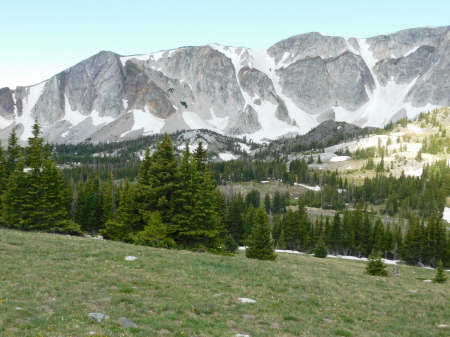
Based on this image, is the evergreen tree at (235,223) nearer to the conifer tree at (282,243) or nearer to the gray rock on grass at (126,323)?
the conifer tree at (282,243)

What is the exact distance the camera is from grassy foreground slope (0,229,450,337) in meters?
13.0

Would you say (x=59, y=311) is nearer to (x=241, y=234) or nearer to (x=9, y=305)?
(x=9, y=305)

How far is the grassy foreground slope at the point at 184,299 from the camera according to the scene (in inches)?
510

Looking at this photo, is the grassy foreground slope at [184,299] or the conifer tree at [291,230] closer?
the grassy foreground slope at [184,299]

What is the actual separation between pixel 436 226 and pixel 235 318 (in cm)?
8223

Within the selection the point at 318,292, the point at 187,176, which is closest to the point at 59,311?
the point at 318,292

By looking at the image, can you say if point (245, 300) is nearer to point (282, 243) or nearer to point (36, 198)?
point (36, 198)

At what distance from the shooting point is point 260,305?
16.9 m

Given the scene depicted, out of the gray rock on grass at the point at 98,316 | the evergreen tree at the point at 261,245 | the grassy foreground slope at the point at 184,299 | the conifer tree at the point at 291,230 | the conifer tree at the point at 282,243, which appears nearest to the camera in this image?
the gray rock on grass at the point at 98,316

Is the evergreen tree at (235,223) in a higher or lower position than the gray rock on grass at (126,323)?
lower

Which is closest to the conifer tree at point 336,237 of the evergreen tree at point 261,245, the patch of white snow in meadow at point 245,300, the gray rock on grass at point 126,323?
the evergreen tree at point 261,245

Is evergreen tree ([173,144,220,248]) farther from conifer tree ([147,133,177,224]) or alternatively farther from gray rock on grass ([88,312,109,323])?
gray rock on grass ([88,312,109,323])

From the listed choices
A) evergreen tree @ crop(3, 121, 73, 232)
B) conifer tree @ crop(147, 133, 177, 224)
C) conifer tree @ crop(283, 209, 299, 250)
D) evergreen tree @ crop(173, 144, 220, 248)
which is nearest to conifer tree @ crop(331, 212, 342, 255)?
conifer tree @ crop(283, 209, 299, 250)

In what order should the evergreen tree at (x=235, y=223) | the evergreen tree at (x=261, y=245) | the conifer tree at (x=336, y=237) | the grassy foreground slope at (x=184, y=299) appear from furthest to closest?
the evergreen tree at (x=235, y=223)
the conifer tree at (x=336, y=237)
the evergreen tree at (x=261, y=245)
the grassy foreground slope at (x=184, y=299)
